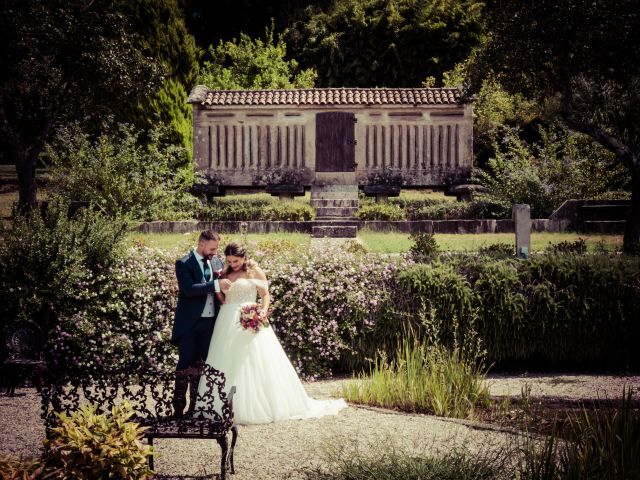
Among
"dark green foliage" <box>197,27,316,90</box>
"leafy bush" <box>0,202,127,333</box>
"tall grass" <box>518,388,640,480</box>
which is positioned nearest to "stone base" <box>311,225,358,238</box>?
"leafy bush" <box>0,202,127,333</box>

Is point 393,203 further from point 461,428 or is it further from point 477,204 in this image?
point 461,428

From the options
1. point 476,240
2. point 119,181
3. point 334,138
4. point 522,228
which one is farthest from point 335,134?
point 522,228

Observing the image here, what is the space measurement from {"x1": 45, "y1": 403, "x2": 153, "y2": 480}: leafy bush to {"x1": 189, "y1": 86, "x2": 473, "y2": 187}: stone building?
22668 mm

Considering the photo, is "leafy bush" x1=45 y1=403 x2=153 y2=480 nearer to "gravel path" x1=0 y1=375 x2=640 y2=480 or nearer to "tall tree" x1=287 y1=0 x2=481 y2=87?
"gravel path" x1=0 y1=375 x2=640 y2=480

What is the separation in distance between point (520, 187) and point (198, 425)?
18.4 m

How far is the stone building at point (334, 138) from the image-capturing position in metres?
27.2

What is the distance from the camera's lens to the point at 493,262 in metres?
11.2

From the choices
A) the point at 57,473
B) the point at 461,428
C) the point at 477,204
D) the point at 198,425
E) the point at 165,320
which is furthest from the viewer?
the point at 477,204

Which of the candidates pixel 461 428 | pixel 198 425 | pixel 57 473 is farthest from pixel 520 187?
pixel 57 473

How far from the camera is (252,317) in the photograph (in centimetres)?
802

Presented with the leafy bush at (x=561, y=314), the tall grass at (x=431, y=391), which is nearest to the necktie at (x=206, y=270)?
the tall grass at (x=431, y=391)

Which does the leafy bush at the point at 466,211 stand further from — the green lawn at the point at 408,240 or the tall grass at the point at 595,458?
the tall grass at the point at 595,458

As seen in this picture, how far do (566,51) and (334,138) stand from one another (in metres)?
12.3

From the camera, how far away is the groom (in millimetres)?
7934
